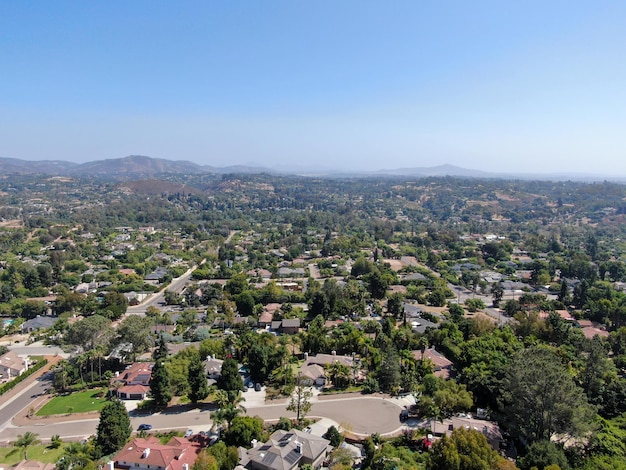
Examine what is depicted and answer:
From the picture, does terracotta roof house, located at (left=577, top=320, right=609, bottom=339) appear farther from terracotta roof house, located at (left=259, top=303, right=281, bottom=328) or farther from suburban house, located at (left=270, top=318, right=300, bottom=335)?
terracotta roof house, located at (left=259, top=303, right=281, bottom=328)

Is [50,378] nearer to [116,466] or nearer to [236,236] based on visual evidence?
[116,466]

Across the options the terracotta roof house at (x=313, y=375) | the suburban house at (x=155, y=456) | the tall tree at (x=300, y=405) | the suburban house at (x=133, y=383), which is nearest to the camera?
the suburban house at (x=155, y=456)

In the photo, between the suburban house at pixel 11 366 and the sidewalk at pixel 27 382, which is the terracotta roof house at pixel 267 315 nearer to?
the sidewalk at pixel 27 382

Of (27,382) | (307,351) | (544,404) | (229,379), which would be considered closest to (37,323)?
(27,382)

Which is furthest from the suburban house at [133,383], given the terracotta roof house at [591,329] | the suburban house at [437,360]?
the terracotta roof house at [591,329]

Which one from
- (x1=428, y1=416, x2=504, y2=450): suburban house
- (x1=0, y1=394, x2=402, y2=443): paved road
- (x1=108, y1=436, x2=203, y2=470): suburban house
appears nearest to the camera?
(x1=108, y1=436, x2=203, y2=470): suburban house

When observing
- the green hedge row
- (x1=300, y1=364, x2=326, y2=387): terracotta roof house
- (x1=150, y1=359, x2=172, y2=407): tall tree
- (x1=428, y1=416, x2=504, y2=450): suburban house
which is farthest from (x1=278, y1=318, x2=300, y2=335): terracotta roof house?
the green hedge row

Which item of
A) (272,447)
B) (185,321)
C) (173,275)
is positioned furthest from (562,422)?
(173,275)
